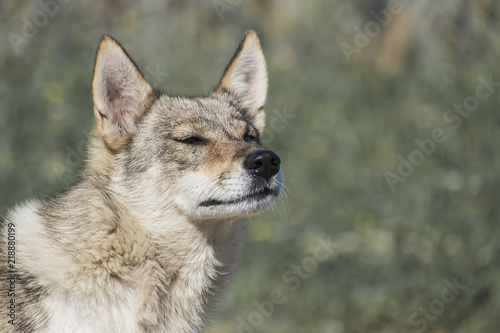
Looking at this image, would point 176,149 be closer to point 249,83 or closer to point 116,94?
point 116,94

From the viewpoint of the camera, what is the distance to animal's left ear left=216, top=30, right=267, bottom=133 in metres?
4.70

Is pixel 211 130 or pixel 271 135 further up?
pixel 211 130

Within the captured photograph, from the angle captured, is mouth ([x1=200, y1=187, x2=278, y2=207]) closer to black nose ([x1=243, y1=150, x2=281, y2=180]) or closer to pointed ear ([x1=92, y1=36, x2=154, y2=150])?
black nose ([x1=243, y1=150, x2=281, y2=180])

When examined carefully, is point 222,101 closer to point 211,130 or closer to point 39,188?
point 211,130

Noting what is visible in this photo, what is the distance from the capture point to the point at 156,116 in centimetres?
425

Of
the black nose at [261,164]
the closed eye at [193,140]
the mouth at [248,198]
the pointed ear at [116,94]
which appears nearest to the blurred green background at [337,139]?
the pointed ear at [116,94]

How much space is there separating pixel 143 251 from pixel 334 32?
7.38 meters

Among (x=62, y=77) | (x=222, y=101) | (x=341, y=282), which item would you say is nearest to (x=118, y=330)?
(x=222, y=101)

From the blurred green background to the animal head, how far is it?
85 cm

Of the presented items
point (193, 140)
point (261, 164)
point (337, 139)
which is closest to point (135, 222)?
point (193, 140)

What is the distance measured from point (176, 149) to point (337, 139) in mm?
5107

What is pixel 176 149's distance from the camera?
13.1 ft

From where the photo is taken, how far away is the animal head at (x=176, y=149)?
377 centimetres

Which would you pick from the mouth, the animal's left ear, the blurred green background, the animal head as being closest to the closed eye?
the animal head
